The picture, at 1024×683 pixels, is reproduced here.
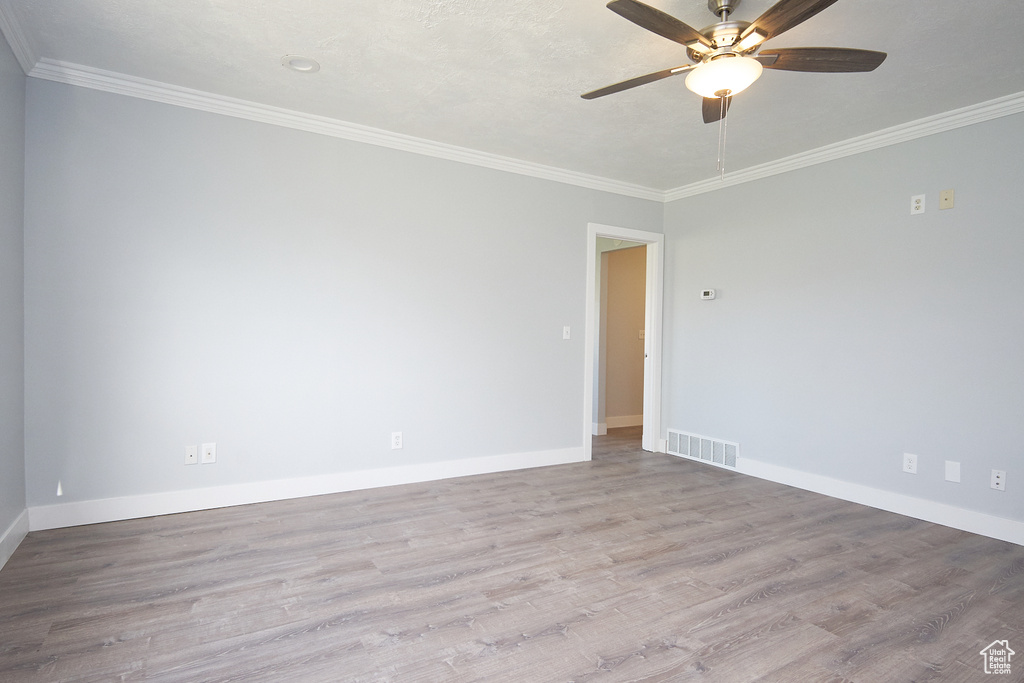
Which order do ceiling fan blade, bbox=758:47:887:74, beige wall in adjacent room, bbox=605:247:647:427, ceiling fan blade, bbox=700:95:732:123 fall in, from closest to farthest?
1. ceiling fan blade, bbox=758:47:887:74
2. ceiling fan blade, bbox=700:95:732:123
3. beige wall in adjacent room, bbox=605:247:647:427

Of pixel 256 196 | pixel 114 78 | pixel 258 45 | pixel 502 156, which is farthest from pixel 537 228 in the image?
pixel 114 78

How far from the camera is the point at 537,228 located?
14.9 ft

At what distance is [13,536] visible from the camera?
262 centimetres

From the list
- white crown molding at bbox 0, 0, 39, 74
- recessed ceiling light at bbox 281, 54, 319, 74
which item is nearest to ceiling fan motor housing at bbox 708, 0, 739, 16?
recessed ceiling light at bbox 281, 54, 319, 74

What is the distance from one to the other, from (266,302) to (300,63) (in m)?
1.46

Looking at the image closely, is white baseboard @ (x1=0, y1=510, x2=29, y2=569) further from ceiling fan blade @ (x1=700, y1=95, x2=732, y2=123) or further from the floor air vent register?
the floor air vent register

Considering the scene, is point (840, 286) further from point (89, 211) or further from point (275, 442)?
point (89, 211)

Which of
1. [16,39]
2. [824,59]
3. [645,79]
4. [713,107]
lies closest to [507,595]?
[645,79]

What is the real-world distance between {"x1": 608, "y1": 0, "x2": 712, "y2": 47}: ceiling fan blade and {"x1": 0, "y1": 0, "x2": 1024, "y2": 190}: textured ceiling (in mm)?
359

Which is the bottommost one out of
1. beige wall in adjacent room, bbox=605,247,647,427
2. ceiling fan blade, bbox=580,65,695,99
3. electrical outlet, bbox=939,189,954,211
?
beige wall in adjacent room, bbox=605,247,647,427

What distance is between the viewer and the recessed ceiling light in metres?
2.76

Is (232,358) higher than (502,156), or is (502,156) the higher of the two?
(502,156)

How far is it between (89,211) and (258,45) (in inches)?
54.6

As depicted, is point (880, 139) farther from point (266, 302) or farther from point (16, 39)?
point (16, 39)
